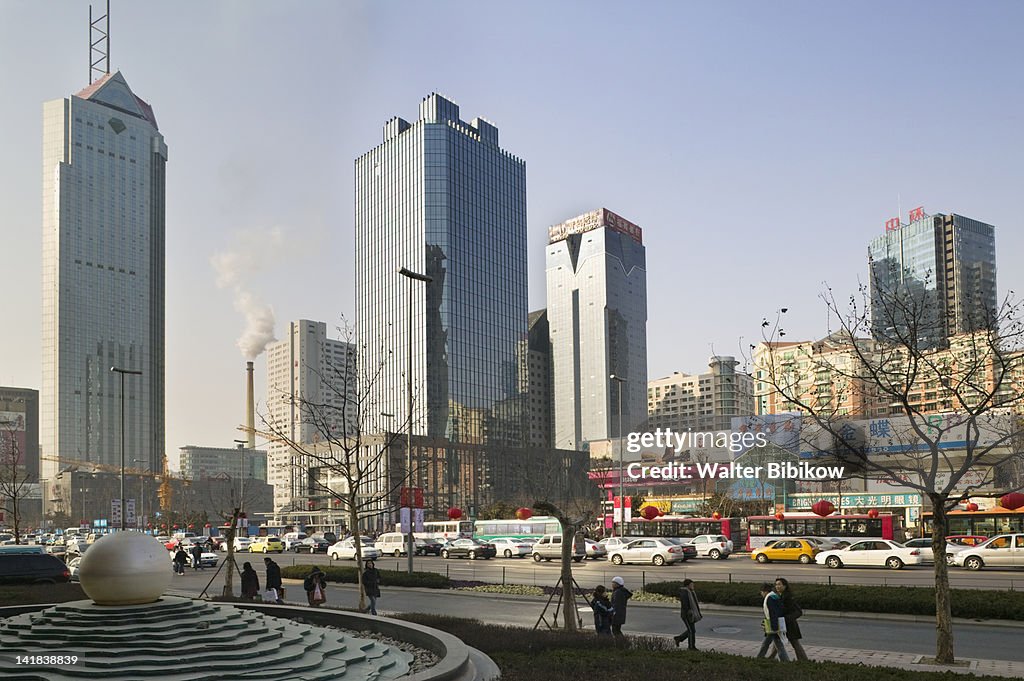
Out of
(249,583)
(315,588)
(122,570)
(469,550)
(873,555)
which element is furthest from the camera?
(469,550)

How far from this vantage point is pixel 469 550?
200 ft

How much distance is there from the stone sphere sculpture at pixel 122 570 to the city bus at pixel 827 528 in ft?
143

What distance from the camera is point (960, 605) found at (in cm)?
2273

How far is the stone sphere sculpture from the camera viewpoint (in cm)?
1323

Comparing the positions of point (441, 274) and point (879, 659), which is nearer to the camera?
point (879, 659)

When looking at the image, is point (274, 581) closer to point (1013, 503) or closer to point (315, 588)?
point (315, 588)

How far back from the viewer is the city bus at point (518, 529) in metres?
65.4

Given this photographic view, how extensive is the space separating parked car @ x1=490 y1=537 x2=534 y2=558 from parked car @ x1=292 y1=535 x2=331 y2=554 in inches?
628

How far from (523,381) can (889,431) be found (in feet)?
356

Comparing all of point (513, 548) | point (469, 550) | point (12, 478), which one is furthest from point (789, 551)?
point (12, 478)

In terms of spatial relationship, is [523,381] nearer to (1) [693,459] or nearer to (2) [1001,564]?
(1) [693,459]

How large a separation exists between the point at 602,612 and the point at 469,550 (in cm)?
4403

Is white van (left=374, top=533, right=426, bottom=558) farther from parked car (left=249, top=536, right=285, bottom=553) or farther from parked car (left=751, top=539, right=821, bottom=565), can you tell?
parked car (left=751, top=539, right=821, bottom=565)

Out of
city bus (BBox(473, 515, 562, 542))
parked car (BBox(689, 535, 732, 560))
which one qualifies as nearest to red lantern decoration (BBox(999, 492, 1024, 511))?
parked car (BBox(689, 535, 732, 560))
